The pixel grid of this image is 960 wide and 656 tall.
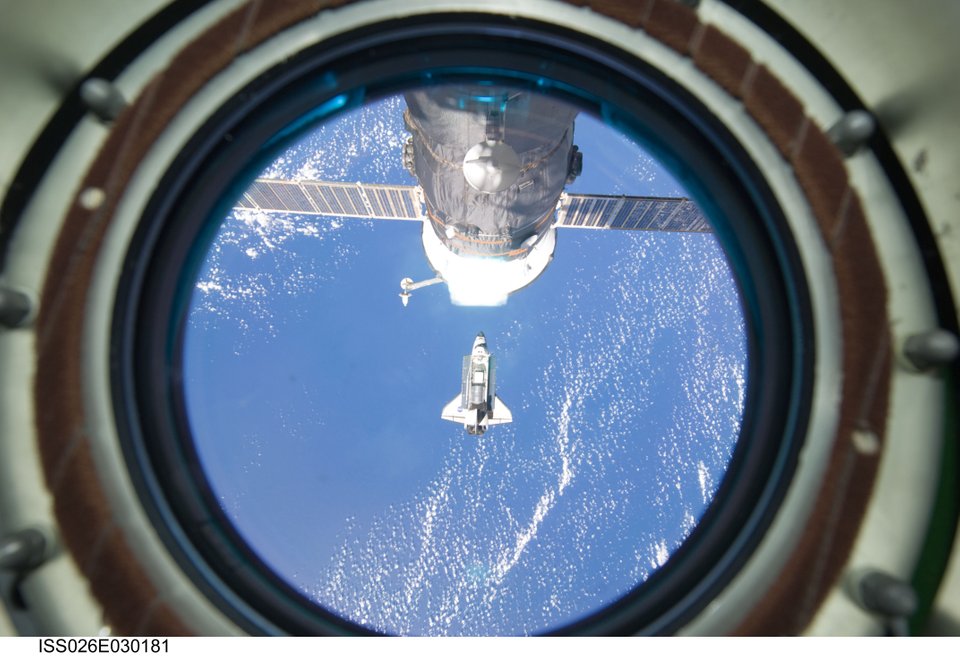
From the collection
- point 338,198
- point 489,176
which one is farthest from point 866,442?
point 338,198

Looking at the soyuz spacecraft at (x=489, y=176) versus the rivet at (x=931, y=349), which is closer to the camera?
the rivet at (x=931, y=349)

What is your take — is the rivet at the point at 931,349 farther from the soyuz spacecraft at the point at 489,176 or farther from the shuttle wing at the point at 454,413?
the shuttle wing at the point at 454,413

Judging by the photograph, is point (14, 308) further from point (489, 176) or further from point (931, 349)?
point (489, 176)

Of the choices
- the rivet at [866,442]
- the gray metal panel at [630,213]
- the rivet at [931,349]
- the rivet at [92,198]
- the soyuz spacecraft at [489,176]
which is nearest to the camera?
the rivet at [931,349]

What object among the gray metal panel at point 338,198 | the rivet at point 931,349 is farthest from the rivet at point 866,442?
the gray metal panel at point 338,198

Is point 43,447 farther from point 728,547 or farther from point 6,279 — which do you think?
point 728,547

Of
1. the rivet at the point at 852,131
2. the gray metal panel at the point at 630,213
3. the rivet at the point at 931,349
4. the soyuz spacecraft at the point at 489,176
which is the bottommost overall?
the rivet at the point at 931,349

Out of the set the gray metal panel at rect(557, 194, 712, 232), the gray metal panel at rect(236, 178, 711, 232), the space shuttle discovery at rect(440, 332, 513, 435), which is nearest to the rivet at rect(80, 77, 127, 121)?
the space shuttle discovery at rect(440, 332, 513, 435)
